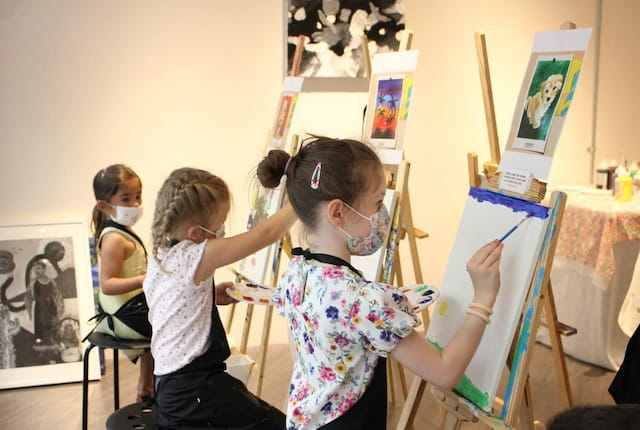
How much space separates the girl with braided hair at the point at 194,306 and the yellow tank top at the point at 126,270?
64 cm

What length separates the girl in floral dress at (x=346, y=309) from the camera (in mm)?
1458

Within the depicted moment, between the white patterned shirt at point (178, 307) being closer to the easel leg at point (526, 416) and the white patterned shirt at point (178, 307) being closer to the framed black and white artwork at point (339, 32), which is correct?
the easel leg at point (526, 416)

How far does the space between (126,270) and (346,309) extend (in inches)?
61.7

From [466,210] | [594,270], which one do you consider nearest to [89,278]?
[466,210]

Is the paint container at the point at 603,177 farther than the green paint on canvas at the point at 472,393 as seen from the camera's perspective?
Yes

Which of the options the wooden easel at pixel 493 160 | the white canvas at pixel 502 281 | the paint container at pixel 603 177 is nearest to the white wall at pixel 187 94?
the paint container at pixel 603 177

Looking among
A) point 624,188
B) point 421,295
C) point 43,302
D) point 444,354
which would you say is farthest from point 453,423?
point 43,302

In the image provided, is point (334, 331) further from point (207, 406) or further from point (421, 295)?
point (207, 406)

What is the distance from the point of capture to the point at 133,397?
3346 mm

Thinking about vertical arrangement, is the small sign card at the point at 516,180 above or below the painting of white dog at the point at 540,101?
below

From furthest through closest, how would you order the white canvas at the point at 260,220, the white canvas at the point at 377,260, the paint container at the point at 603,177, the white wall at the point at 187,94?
the paint container at the point at 603,177 < the white wall at the point at 187,94 < the white canvas at the point at 260,220 < the white canvas at the point at 377,260

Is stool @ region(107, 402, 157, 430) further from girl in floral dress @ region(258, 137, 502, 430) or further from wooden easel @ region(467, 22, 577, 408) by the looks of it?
wooden easel @ region(467, 22, 577, 408)

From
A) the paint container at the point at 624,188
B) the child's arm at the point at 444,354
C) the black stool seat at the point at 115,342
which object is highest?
the paint container at the point at 624,188

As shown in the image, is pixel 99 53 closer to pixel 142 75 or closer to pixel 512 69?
pixel 142 75
